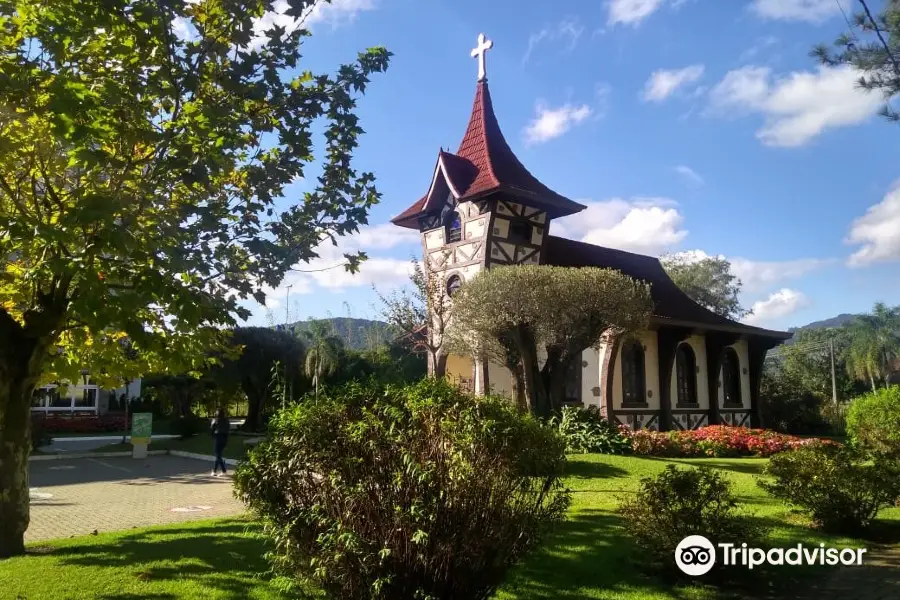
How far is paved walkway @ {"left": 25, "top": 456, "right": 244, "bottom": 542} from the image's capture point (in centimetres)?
1020

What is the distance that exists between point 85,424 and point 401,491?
111 feet

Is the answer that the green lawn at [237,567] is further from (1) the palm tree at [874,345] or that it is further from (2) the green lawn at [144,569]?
(1) the palm tree at [874,345]

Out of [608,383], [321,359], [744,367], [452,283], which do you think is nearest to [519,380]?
[608,383]

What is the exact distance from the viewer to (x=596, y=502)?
10.3m

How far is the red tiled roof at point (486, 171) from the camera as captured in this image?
2108 centimetres

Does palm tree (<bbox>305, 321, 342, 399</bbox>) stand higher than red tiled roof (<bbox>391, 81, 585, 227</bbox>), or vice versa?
red tiled roof (<bbox>391, 81, 585, 227</bbox>)

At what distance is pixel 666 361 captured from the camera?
22.3 meters

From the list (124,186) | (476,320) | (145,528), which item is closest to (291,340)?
(476,320)

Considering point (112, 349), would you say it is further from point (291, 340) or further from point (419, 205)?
point (291, 340)

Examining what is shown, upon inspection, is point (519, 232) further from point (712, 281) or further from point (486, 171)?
point (712, 281)

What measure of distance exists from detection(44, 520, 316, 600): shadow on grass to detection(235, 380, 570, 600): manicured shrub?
1303 millimetres

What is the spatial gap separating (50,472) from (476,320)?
38.2ft

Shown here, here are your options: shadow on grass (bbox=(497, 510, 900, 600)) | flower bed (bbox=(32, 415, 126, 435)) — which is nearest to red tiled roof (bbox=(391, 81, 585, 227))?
shadow on grass (bbox=(497, 510, 900, 600))

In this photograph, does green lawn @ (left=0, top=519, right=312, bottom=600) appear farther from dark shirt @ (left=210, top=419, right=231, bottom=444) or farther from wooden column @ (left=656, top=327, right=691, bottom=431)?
wooden column @ (left=656, top=327, right=691, bottom=431)
